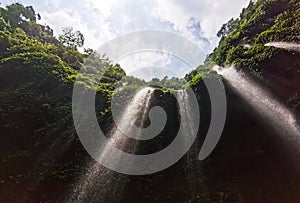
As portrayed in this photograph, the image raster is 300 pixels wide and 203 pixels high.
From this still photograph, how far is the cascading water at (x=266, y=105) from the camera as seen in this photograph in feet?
36.9

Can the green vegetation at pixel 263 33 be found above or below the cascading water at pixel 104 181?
above

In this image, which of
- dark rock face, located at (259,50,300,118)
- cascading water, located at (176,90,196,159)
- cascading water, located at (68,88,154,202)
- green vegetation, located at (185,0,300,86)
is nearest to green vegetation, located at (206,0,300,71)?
green vegetation, located at (185,0,300,86)

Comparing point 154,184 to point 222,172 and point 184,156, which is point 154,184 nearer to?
point 184,156

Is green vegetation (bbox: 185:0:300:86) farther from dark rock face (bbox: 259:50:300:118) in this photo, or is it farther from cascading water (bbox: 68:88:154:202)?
cascading water (bbox: 68:88:154:202)

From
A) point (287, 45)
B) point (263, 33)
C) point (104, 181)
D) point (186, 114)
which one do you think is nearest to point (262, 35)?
point (263, 33)

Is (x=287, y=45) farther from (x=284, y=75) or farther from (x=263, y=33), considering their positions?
(x=263, y=33)

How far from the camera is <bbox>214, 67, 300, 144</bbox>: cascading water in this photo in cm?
1125

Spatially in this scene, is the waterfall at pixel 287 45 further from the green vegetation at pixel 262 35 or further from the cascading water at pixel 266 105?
the cascading water at pixel 266 105

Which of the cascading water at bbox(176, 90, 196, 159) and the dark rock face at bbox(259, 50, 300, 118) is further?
the cascading water at bbox(176, 90, 196, 159)

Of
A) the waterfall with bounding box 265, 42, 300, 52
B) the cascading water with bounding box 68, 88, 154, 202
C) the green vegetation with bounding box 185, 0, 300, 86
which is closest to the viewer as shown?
the cascading water with bounding box 68, 88, 154, 202

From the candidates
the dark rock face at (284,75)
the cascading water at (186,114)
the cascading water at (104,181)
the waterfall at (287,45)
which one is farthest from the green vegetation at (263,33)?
the cascading water at (104,181)

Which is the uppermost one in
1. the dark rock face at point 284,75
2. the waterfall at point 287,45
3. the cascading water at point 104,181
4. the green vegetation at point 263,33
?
the green vegetation at point 263,33

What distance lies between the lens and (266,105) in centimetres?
1234

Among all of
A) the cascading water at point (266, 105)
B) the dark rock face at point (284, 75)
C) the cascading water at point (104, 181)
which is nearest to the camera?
the cascading water at point (104, 181)
